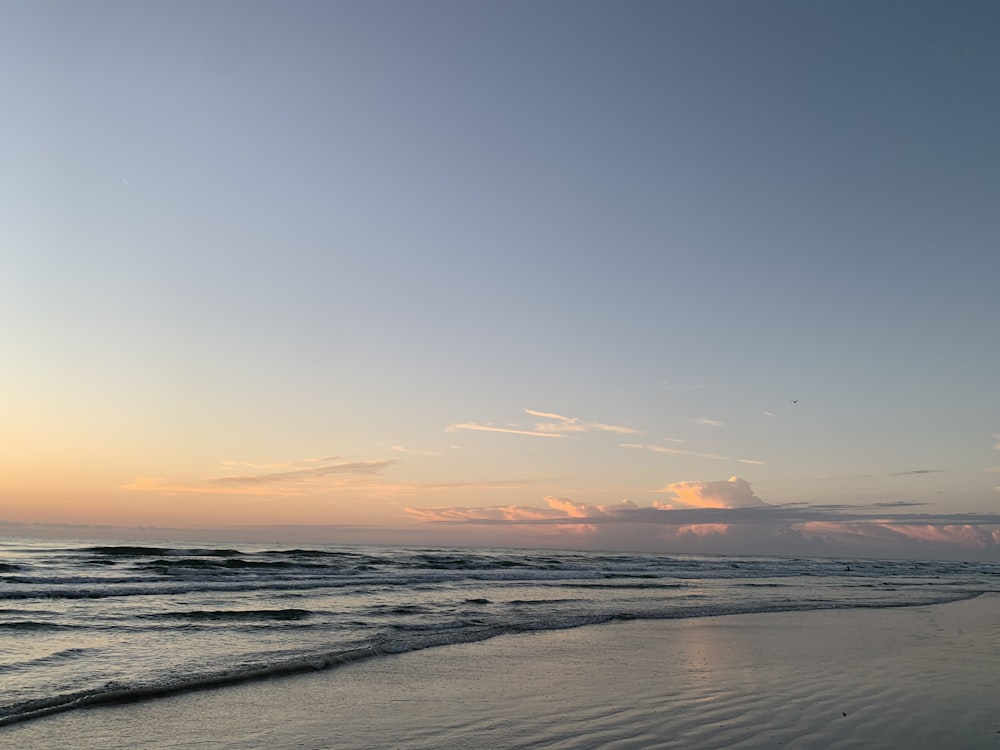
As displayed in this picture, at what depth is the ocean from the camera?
11023 mm

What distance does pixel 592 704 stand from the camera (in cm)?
918

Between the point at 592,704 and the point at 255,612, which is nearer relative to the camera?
the point at 592,704

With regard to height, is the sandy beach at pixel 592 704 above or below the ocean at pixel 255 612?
above

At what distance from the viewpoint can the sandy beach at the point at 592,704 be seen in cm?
761

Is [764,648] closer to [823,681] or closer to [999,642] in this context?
[823,681]

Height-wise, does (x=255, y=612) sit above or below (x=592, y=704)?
below

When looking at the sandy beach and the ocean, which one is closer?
the sandy beach

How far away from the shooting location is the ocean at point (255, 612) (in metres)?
11.0

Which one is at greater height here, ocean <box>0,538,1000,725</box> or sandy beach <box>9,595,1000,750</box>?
sandy beach <box>9,595,1000,750</box>

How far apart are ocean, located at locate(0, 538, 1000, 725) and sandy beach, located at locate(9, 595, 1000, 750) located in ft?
3.85

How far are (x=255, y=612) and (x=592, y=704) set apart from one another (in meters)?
13.6

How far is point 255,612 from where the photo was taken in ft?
64.6

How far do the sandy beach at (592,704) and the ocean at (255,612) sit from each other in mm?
1174

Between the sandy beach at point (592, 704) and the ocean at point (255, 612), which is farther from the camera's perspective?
the ocean at point (255, 612)
